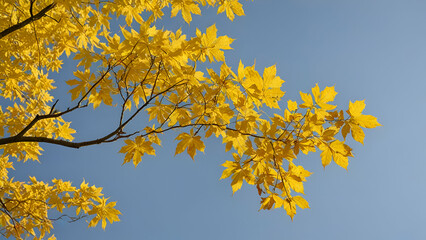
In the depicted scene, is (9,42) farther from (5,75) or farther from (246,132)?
(246,132)

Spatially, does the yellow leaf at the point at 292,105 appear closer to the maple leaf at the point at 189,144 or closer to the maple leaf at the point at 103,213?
the maple leaf at the point at 189,144

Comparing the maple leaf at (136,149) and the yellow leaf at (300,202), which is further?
the maple leaf at (136,149)

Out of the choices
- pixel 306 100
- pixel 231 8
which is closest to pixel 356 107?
pixel 306 100

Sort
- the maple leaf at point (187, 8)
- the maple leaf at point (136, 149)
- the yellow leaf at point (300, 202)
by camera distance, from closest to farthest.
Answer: the yellow leaf at point (300, 202)
the maple leaf at point (136, 149)
the maple leaf at point (187, 8)

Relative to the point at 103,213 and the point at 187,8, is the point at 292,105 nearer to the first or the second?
the point at 187,8

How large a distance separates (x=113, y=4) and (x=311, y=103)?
1674 mm

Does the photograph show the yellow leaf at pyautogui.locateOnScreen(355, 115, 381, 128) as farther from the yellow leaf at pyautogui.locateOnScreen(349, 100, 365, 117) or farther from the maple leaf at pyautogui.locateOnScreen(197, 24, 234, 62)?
the maple leaf at pyautogui.locateOnScreen(197, 24, 234, 62)

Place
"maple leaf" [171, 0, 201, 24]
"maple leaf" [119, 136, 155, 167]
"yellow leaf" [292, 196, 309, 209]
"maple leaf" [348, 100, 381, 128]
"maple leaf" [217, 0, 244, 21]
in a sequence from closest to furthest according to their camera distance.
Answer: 1. "maple leaf" [348, 100, 381, 128]
2. "yellow leaf" [292, 196, 309, 209]
3. "maple leaf" [119, 136, 155, 167]
4. "maple leaf" [171, 0, 201, 24]
5. "maple leaf" [217, 0, 244, 21]

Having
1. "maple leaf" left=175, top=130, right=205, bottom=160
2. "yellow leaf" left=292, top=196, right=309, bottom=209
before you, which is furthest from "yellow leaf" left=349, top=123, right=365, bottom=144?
"maple leaf" left=175, top=130, right=205, bottom=160

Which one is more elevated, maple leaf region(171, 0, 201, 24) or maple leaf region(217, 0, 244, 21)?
maple leaf region(217, 0, 244, 21)

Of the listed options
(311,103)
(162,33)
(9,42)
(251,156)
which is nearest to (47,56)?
(9,42)

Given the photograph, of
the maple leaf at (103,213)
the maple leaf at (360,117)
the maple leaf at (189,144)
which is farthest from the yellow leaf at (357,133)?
the maple leaf at (103,213)

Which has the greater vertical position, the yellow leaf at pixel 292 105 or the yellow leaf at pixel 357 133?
the yellow leaf at pixel 292 105

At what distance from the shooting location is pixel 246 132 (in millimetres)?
1579
